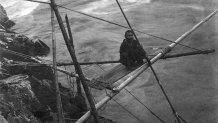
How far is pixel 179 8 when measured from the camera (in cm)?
2720

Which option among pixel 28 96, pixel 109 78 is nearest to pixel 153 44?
pixel 109 78

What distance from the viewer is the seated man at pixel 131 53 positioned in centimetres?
1022

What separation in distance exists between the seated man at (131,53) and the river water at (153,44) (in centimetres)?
367

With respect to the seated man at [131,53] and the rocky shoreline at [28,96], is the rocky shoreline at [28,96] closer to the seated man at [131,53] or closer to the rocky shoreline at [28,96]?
the rocky shoreline at [28,96]

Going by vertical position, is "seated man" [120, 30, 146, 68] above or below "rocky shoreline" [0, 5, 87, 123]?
above

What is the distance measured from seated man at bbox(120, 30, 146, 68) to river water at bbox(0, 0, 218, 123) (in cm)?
367

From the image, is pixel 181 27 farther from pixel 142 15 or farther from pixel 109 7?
pixel 109 7

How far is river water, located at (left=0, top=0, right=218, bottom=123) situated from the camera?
13719 mm

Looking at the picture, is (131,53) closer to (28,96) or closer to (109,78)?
(109,78)

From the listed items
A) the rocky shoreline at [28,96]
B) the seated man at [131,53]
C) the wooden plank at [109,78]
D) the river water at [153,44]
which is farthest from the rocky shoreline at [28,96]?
the seated man at [131,53]

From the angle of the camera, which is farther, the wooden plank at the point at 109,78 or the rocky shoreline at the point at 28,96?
Answer: the wooden plank at the point at 109,78

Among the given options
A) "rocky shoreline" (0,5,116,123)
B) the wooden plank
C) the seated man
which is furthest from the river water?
the seated man

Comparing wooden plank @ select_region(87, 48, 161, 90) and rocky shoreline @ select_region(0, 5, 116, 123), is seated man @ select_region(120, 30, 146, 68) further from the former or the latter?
rocky shoreline @ select_region(0, 5, 116, 123)

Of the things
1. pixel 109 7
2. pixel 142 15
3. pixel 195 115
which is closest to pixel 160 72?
pixel 195 115
